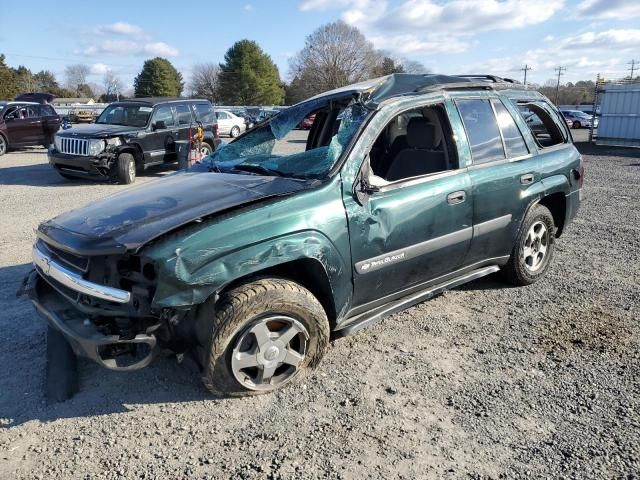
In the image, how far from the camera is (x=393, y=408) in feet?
9.80

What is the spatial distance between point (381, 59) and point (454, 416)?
7300 centimetres

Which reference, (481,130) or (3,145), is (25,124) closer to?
(3,145)

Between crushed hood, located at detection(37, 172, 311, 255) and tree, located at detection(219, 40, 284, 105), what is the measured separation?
6958 centimetres

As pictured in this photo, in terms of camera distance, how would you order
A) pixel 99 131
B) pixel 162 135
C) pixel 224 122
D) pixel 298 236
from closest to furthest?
1. pixel 298 236
2. pixel 99 131
3. pixel 162 135
4. pixel 224 122

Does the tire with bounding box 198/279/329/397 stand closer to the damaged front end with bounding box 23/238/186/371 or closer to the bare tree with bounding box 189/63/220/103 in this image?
the damaged front end with bounding box 23/238/186/371

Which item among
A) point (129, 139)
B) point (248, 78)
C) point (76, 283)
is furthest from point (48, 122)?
point (248, 78)

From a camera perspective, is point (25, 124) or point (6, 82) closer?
point (25, 124)

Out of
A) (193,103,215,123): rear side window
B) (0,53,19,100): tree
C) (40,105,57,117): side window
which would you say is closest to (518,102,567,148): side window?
(193,103,215,123): rear side window

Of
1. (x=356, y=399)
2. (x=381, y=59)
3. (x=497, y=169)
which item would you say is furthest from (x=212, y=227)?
(x=381, y=59)

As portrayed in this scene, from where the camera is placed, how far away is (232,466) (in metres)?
2.53

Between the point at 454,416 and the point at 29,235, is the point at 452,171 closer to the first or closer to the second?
the point at 454,416

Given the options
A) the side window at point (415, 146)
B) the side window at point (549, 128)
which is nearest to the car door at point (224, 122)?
the side window at point (549, 128)

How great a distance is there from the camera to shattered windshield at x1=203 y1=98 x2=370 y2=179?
3.43 m

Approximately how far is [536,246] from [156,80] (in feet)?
246
